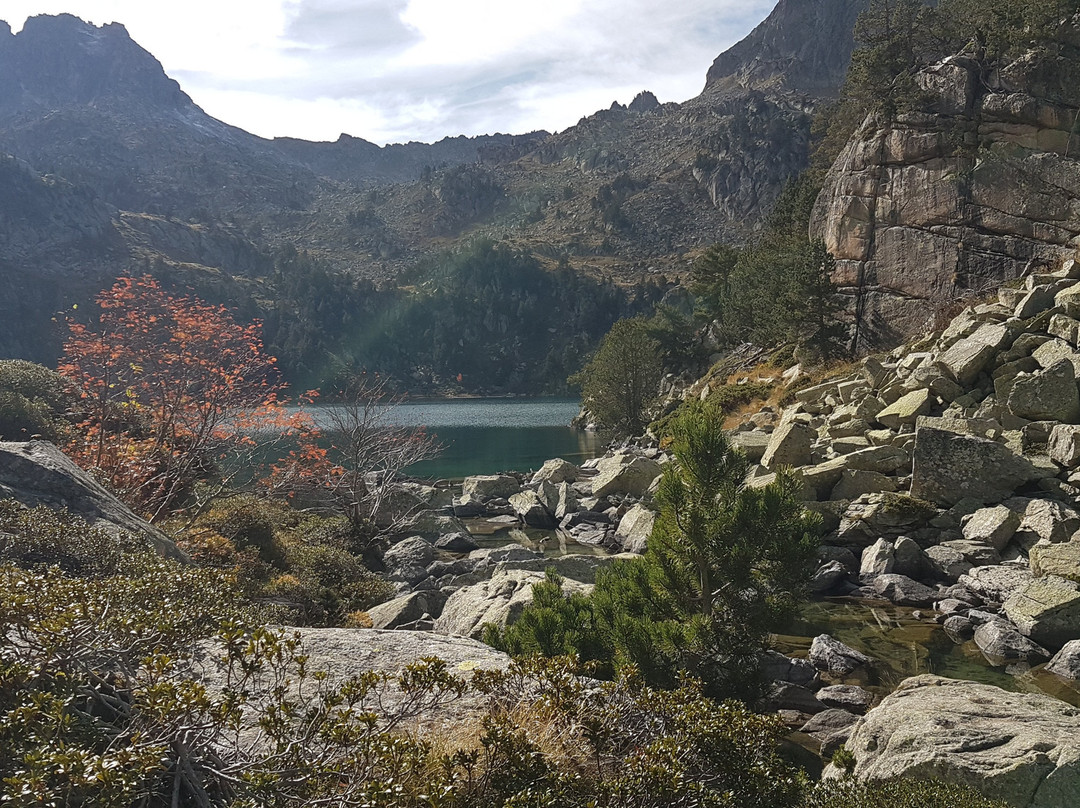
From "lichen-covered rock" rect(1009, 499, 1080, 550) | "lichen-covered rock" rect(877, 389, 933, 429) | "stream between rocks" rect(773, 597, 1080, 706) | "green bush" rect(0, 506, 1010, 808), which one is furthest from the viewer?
"lichen-covered rock" rect(877, 389, 933, 429)

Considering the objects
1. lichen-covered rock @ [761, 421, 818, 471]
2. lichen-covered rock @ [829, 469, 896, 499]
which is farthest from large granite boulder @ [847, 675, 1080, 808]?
lichen-covered rock @ [761, 421, 818, 471]

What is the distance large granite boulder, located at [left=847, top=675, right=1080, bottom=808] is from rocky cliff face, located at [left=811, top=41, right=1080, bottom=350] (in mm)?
37457

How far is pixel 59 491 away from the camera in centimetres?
923

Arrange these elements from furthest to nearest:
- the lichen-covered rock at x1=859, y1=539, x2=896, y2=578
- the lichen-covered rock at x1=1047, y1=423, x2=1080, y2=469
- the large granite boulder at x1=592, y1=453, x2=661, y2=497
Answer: the large granite boulder at x1=592, y1=453, x2=661, y2=497, the lichen-covered rock at x1=1047, y1=423, x2=1080, y2=469, the lichen-covered rock at x1=859, y1=539, x2=896, y2=578

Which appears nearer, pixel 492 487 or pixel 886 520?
pixel 886 520

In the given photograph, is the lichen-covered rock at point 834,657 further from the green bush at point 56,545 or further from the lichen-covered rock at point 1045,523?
the green bush at point 56,545

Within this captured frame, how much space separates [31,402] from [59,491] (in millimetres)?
12905

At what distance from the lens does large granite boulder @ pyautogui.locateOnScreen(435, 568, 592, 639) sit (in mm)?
11820

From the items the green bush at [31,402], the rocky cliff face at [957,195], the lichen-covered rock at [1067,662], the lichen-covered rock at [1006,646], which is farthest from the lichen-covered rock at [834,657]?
the rocky cliff face at [957,195]

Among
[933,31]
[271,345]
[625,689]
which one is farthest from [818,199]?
[271,345]

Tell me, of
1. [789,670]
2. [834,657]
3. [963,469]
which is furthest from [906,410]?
[789,670]

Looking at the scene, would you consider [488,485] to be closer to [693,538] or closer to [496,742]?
[693,538]

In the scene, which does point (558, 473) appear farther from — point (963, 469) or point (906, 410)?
point (963, 469)

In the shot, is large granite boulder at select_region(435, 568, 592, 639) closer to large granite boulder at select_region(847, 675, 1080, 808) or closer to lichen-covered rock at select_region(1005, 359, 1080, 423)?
large granite boulder at select_region(847, 675, 1080, 808)
